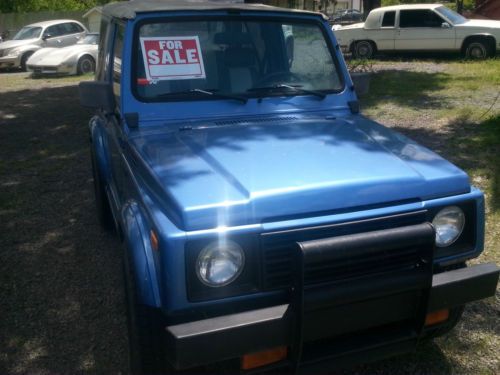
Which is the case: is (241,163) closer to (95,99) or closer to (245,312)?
(245,312)

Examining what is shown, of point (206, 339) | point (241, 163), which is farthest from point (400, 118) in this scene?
point (206, 339)

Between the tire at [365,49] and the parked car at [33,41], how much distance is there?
31.4ft

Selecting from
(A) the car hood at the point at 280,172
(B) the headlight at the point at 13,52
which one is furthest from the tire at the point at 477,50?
(B) the headlight at the point at 13,52

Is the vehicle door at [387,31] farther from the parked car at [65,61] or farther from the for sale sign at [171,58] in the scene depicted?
the for sale sign at [171,58]

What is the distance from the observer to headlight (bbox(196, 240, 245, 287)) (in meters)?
2.23

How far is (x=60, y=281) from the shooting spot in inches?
158

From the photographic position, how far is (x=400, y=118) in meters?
8.66

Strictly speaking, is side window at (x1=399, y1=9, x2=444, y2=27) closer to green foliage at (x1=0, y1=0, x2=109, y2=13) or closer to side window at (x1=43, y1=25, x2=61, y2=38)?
side window at (x1=43, y1=25, x2=61, y2=38)

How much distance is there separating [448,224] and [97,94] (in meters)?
2.21

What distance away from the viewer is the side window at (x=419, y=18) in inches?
609

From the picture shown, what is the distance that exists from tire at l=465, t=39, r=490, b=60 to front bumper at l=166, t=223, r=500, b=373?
14.0m

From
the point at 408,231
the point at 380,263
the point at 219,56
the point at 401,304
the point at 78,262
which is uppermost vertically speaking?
the point at 219,56

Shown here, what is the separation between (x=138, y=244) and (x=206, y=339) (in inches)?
22.4

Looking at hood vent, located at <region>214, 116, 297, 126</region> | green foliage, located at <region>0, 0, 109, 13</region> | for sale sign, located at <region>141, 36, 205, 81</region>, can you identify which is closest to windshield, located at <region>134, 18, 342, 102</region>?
for sale sign, located at <region>141, 36, 205, 81</region>
